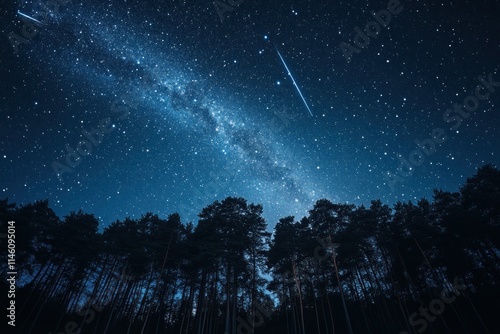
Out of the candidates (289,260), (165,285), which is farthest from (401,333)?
(165,285)

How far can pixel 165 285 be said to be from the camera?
2738 centimetres

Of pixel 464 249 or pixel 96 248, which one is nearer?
pixel 464 249

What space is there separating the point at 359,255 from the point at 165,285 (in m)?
21.3

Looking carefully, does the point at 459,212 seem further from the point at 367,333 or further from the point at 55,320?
the point at 55,320

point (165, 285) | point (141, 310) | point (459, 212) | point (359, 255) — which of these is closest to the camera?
point (459, 212)

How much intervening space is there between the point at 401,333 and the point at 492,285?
10.4 m

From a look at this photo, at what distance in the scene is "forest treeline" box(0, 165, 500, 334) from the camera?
23.2 meters

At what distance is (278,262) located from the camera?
84.8 feet

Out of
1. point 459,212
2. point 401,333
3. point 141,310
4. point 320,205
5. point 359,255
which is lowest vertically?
point 401,333

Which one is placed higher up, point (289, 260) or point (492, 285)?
point (289, 260)

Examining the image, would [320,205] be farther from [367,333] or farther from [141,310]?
[141,310]

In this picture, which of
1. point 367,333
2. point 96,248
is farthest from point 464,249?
point 96,248

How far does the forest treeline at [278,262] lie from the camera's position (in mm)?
23219

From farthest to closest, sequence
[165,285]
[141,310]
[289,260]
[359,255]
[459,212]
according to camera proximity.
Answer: [141,310] → [165,285] → [289,260] → [359,255] → [459,212]
